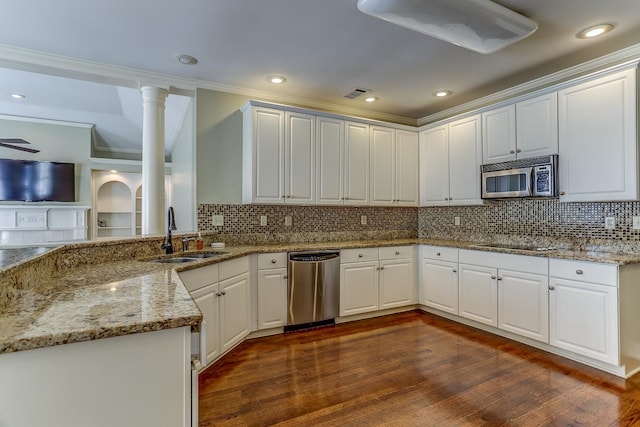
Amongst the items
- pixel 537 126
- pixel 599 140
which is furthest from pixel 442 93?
pixel 599 140

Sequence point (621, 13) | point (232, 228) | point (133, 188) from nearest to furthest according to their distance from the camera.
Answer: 1. point (621, 13)
2. point (232, 228)
3. point (133, 188)

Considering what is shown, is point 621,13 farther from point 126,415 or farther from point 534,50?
point 126,415

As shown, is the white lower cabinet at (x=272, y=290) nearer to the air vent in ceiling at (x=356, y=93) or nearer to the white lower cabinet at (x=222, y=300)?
the white lower cabinet at (x=222, y=300)

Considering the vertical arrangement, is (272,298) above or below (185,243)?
below

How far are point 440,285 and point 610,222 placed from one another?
1634mm

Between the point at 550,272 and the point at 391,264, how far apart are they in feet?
5.10

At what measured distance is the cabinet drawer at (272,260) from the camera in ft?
10.6

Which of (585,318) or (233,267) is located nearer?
(585,318)

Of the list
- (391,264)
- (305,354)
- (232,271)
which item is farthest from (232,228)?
(391,264)

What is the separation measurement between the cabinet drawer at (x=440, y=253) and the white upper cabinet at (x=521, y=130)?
3.44ft

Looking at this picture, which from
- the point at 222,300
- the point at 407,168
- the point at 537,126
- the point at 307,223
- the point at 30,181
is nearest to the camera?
the point at 222,300

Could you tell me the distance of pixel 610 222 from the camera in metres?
2.86

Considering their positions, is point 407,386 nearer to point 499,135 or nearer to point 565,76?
point 499,135

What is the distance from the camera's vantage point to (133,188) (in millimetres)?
7062
